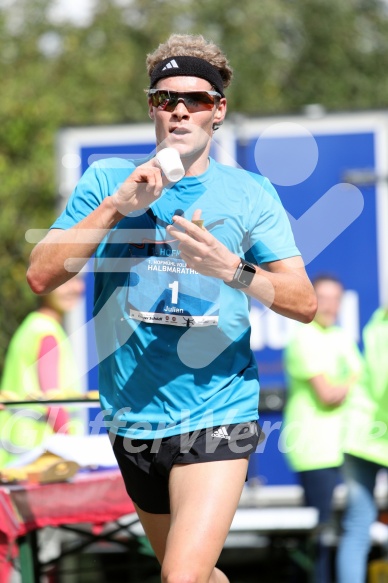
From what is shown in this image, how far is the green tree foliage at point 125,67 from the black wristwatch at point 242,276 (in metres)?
11.8

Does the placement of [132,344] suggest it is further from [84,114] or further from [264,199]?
[84,114]

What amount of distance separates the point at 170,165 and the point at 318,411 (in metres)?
3.12

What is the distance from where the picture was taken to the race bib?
3240 millimetres

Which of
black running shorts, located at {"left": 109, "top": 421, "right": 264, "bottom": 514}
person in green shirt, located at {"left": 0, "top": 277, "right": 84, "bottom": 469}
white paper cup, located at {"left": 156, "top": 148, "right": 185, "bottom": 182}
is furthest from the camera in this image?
person in green shirt, located at {"left": 0, "top": 277, "right": 84, "bottom": 469}

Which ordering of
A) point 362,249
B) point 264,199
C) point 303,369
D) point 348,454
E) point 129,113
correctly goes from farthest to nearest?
point 129,113
point 362,249
point 303,369
point 348,454
point 264,199

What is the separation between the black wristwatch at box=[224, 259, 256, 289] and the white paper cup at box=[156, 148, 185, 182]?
31 centimetres

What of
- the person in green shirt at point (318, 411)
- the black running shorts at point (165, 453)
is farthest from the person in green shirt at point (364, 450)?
the black running shorts at point (165, 453)

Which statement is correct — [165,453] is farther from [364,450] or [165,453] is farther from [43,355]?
[43,355]

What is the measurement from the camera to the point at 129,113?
21.8 m

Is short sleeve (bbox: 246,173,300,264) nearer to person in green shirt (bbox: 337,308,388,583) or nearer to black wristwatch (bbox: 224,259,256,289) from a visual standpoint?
black wristwatch (bbox: 224,259,256,289)

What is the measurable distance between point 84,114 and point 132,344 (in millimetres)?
17382

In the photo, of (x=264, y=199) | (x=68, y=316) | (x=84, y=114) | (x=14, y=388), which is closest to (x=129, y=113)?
(x=84, y=114)

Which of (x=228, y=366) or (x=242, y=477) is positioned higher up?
(x=228, y=366)

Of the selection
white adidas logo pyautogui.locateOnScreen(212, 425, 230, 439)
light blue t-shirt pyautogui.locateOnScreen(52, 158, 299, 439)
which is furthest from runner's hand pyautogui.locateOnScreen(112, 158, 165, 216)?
white adidas logo pyautogui.locateOnScreen(212, 425, 230, 439)
